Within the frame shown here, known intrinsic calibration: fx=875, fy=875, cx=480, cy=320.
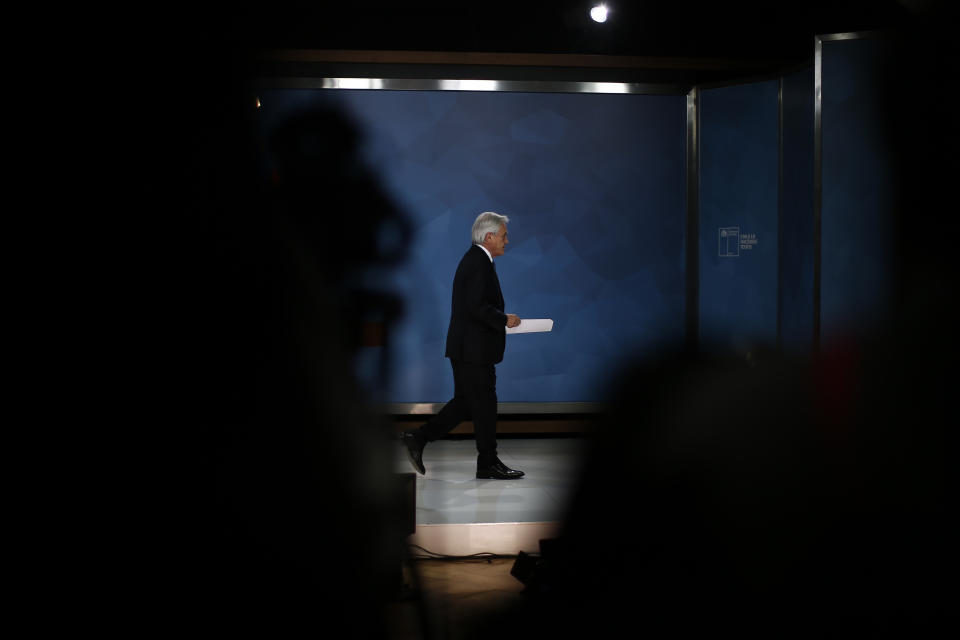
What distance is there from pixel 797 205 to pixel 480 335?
94.3 inches

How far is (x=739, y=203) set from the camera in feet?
20.1

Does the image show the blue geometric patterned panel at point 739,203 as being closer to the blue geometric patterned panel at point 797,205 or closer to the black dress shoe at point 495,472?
the blue geometric patterned panel at point 797,205

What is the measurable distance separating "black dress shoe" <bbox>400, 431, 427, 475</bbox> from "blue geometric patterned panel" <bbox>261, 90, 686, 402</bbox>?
113cm

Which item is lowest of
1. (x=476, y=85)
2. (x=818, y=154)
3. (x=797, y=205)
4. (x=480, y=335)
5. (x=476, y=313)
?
(x=480, y=335)

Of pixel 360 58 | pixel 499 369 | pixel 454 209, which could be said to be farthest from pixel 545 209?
pixel 360 58

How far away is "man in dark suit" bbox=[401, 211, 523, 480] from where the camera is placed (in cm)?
475

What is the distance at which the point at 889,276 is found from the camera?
4.82m

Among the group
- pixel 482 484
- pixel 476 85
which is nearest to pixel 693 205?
pixel 476 85

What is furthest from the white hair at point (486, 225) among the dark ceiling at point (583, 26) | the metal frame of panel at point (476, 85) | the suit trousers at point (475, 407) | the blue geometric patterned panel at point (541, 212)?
the metal frame of panel at point (476, 85)

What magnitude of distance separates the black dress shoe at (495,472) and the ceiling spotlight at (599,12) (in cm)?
303

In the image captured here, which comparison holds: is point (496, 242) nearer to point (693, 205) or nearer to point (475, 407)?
point (475, 407)

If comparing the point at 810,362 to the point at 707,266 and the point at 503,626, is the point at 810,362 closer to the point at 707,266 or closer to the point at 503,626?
the point at 503,626

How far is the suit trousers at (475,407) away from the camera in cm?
487

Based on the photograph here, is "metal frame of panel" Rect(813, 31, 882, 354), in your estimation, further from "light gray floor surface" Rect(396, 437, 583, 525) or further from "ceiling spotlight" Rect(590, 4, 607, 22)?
"light gray floor surface" Rect(396, 437, 583, 525)
